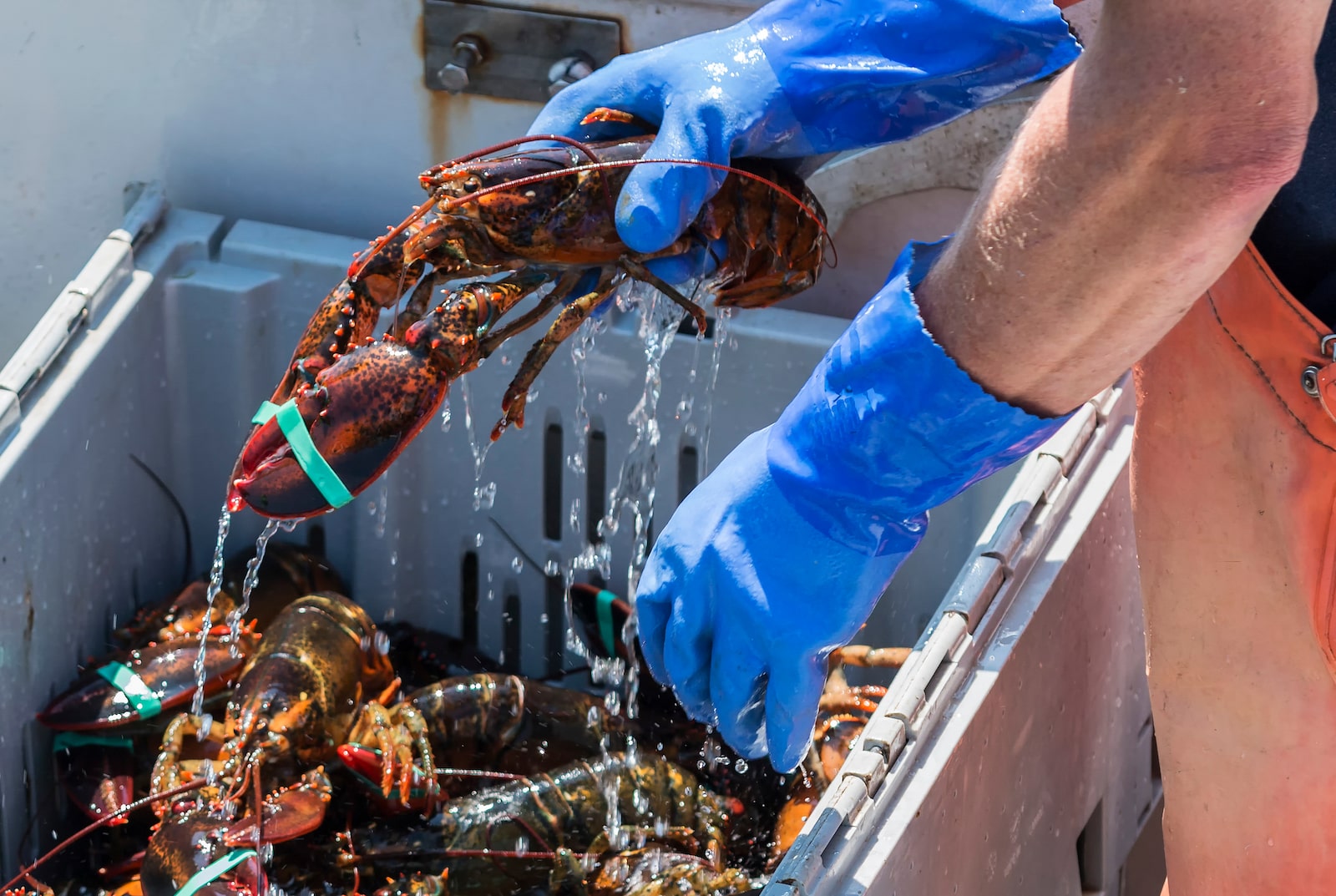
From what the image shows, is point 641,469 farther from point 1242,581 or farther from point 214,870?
point 1242,581

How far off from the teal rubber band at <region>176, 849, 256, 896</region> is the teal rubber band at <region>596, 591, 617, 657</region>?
0.69 m

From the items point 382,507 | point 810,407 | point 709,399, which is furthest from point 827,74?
point 382,507

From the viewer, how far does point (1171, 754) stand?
63.4 inches

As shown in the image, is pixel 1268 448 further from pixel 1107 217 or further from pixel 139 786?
pixel 139 786

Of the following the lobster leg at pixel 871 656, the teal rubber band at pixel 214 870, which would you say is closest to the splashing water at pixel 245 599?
the teal rubber band at pixel 214 870

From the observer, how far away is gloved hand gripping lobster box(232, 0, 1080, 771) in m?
1.24

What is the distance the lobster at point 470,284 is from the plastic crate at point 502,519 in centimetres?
48

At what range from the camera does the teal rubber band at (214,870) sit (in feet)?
6.13

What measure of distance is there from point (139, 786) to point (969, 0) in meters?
1.69

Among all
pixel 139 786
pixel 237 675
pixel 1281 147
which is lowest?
pixel 139 786

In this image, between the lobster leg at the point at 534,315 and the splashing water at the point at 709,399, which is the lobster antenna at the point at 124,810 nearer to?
the lobster leg at the point at 534,315

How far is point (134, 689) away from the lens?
7.29 feet

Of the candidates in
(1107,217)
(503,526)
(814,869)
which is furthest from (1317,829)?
(503,526)

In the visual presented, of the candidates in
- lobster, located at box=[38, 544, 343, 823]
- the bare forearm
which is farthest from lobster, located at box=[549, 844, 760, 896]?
the bare forearm
